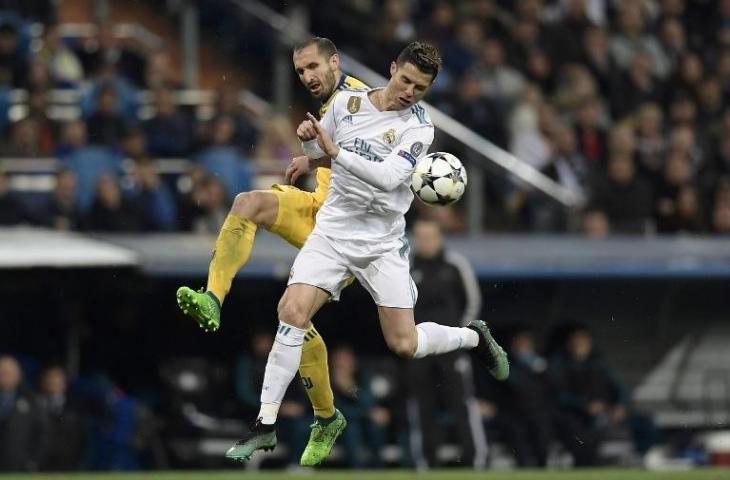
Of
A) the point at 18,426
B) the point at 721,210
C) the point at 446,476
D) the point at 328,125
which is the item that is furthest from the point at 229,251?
the point at 721,210

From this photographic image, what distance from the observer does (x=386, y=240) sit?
11070mm

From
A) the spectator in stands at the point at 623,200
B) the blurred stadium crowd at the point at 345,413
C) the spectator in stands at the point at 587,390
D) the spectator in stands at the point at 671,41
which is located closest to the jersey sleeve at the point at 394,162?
the blurred stadium crowd at the point at 345,413

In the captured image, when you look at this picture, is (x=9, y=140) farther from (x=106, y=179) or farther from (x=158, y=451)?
(x=158, y=451)

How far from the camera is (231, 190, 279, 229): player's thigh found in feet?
36.1

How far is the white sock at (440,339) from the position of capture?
11.3m

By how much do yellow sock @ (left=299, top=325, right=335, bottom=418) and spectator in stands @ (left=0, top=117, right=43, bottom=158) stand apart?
616cm

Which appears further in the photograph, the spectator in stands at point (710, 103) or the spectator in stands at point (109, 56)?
the spectator in stands at point (710, 103)

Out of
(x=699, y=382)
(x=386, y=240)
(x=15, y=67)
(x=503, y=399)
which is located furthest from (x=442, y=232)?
(x=386, y=240)

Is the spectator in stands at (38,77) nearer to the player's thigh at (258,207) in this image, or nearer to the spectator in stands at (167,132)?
the spectator in stands at (167,132)

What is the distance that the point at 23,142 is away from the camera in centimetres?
1680

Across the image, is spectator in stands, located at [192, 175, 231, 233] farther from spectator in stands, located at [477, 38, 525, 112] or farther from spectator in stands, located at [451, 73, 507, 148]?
spectator in stands, located at [477, 38, 525, 112]

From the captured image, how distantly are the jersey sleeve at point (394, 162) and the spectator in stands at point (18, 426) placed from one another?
5347 millimetres

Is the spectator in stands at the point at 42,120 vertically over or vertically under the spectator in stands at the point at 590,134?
over

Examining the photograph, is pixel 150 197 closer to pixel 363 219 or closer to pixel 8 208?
pixel 8 208
